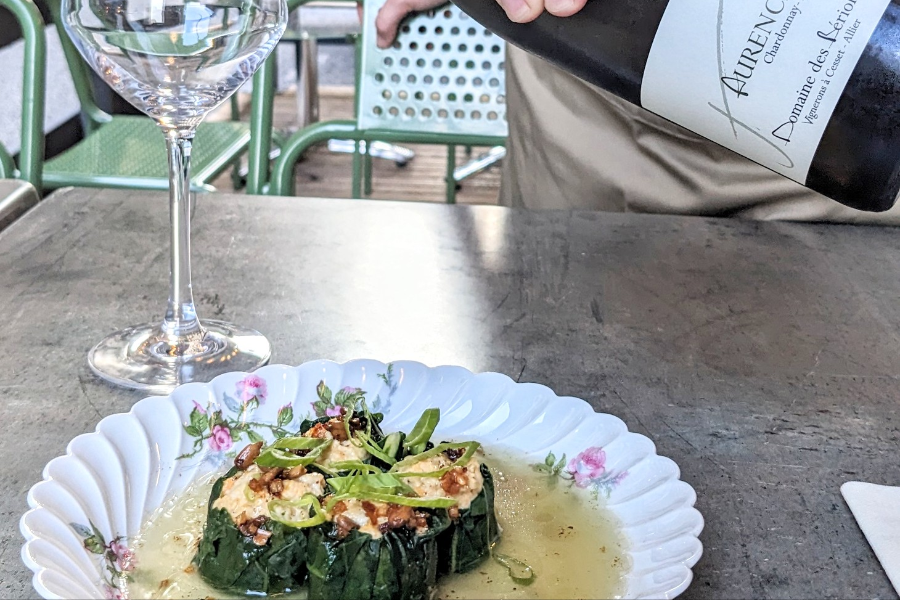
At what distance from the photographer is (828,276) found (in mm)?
823

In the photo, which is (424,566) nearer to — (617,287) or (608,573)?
(608,573)

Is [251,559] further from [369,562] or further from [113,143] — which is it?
[113,143]

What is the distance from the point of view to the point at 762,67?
595 millimetres

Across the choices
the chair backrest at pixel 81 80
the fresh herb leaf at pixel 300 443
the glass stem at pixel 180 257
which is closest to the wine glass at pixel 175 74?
the glass stem at pixel 180 257

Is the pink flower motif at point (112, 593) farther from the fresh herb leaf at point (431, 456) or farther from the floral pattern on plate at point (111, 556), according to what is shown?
the fresh herb leaf at point (431, 456)

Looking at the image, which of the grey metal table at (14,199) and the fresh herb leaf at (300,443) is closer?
the fresh herb leaf at (300,443)

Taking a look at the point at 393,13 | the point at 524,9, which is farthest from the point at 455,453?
the point at 393,13

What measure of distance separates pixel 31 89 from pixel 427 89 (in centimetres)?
52

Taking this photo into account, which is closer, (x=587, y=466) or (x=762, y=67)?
(x=587, y=466)

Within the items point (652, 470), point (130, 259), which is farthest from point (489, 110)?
point (652, 470)

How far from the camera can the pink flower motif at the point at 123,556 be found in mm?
408

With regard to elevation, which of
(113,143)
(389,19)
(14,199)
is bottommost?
(113,143)

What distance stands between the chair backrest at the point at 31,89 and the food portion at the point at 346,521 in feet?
3.05

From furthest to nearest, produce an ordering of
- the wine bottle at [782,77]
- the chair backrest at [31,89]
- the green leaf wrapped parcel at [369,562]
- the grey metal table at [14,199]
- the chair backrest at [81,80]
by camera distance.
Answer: the chair backrest at [81,80], the chair backrest at [31,89], the grey metal table at [14,199], the wine bottle at [782,77], the green leaf wrapped parcel at [369,562]
